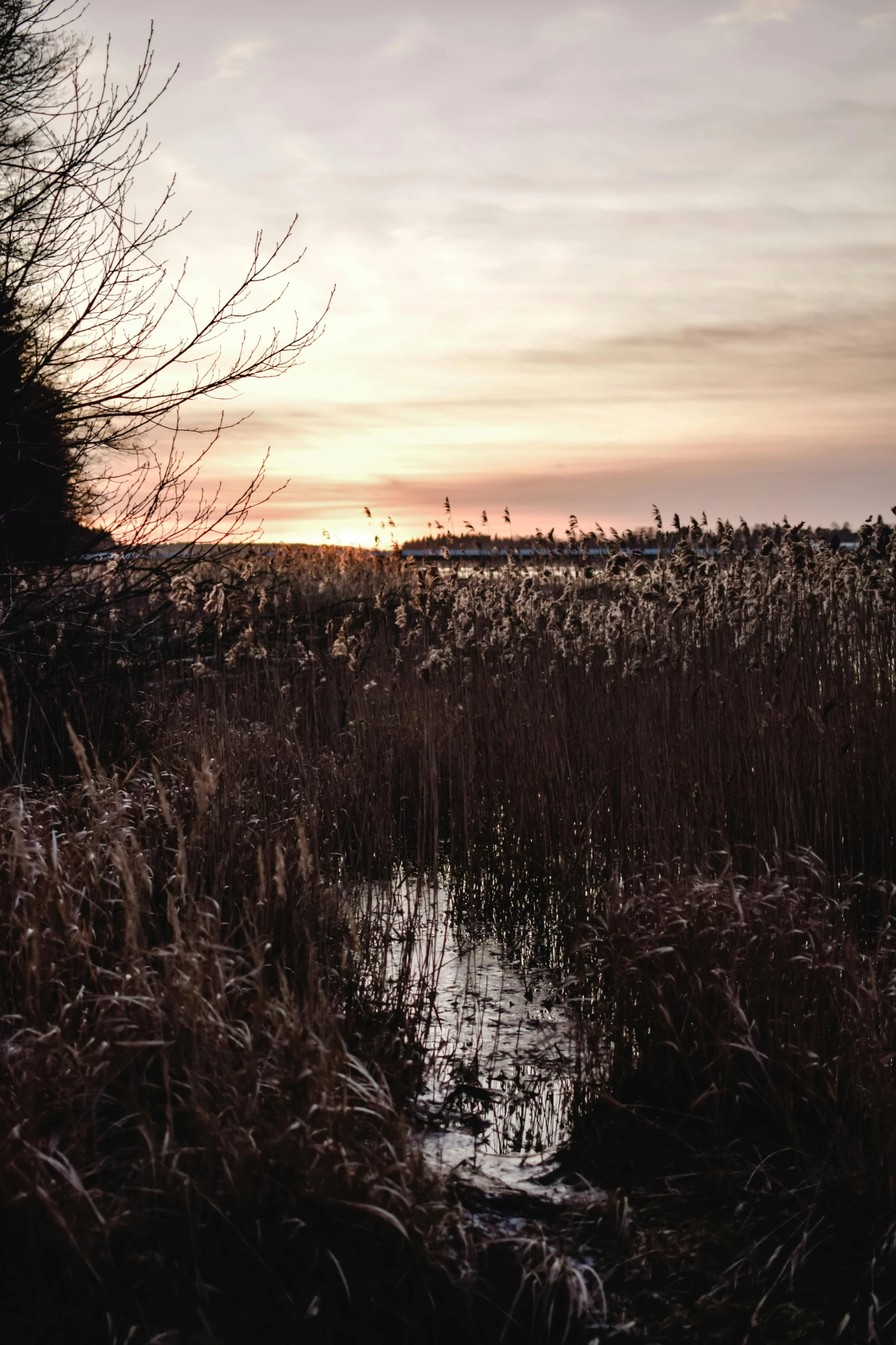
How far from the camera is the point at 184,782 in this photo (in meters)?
4.54

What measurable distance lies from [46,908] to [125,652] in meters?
3.09

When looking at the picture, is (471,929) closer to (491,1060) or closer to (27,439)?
(491,1060)

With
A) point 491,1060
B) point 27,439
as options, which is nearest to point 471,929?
point 491,1060

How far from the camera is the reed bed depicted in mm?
2205

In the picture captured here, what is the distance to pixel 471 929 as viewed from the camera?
15.1 feet

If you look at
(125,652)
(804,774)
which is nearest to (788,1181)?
(804,774)

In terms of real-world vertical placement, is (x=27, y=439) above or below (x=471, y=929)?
above

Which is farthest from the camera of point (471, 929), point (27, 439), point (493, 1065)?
point (27, 439)

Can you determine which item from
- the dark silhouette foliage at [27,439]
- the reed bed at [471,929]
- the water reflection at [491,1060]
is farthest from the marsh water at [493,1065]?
the dark silhouette foliage at [27,439]

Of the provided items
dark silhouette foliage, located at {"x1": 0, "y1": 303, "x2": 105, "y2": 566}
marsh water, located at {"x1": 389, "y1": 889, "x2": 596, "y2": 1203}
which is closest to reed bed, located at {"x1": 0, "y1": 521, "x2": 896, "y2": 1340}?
marsh water, located at {"x1": 389, "y1": 889, "x2": 596, "y2": 1203}

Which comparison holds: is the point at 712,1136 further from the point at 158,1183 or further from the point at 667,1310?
the point at 158,1183

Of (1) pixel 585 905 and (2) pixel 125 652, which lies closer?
(1) pixel 585 905

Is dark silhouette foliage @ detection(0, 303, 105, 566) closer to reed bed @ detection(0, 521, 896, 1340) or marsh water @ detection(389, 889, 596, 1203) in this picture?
reed bed @ detection(0, 521, 896, 1340)

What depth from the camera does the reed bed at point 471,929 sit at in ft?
7.23
